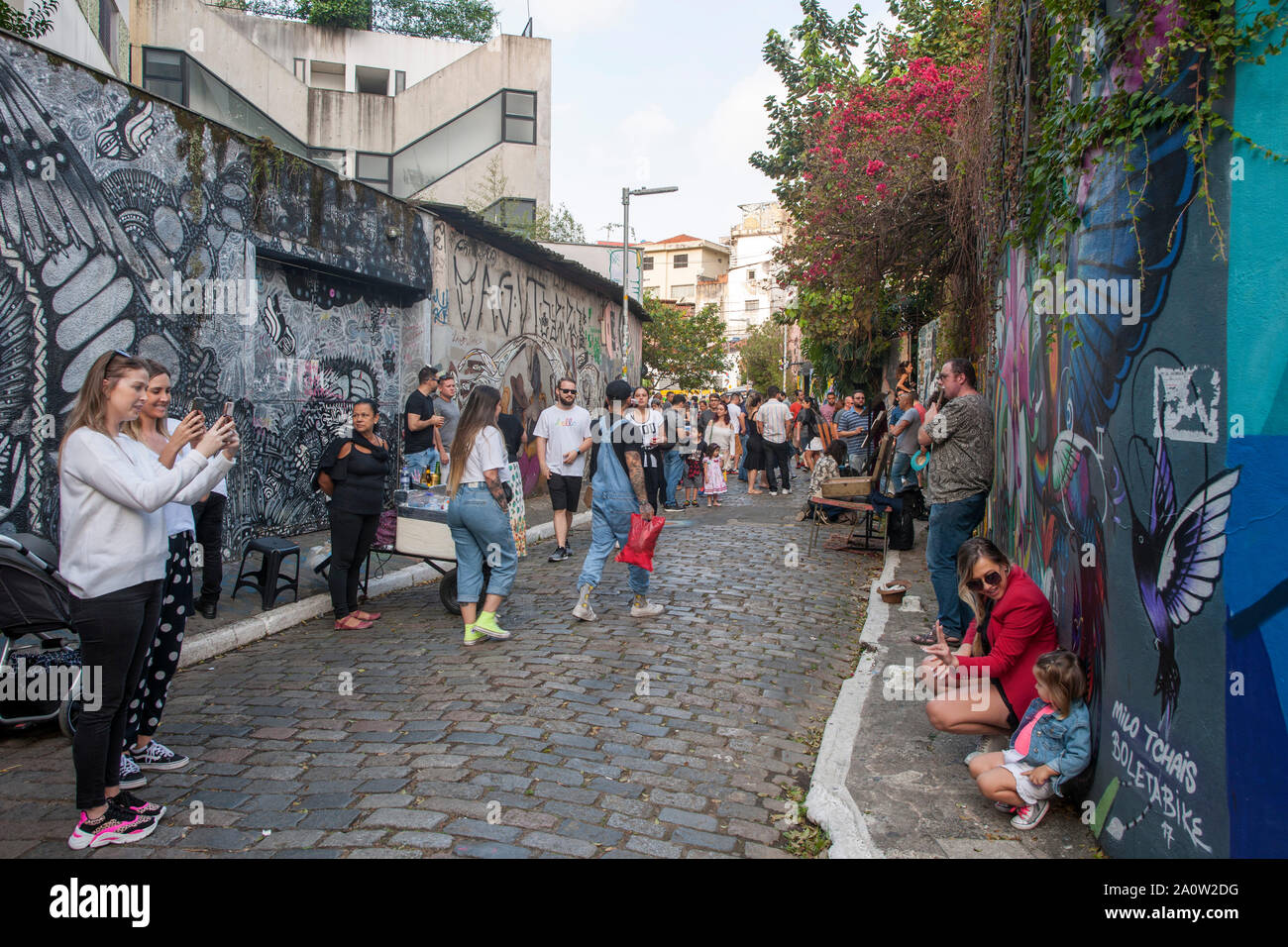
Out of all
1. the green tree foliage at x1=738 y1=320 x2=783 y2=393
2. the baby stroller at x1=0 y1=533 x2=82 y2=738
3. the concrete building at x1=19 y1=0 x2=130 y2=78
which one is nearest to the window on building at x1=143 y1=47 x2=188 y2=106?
the concrete building at x1=19 y1=0 x2=130 y2=78

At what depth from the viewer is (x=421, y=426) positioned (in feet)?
34.5

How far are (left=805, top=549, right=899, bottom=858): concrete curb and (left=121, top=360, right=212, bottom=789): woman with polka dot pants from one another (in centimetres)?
301

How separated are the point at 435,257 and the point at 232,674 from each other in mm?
8749

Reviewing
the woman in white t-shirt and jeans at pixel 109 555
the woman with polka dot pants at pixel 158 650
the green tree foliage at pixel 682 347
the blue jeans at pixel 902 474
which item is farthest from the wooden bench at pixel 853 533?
the green tree foliage at pixel 682 347

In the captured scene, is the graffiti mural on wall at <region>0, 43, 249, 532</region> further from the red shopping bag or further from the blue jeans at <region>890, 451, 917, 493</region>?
the blue jeans at <region>890, 451, 917, 493</region>

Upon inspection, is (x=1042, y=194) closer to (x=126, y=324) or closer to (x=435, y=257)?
(x=126, y=324)

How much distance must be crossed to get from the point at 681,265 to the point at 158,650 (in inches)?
3403

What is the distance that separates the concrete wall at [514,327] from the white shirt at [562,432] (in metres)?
3.77

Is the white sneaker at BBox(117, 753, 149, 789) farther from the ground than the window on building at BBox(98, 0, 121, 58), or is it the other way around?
the window on building at BBox(98, 0, 121, 58)

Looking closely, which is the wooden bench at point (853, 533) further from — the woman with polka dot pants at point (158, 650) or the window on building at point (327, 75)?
the window on building at point (327, 75)

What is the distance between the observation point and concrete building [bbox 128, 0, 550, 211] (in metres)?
26.5

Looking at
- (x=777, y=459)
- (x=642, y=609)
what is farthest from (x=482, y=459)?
(x=777, y=459)

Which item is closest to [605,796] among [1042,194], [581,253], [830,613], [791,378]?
[1042,194]

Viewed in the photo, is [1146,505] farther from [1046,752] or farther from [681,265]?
[681,265]
